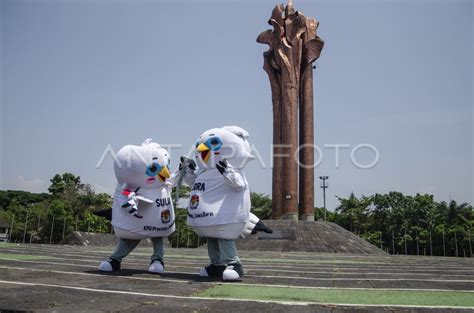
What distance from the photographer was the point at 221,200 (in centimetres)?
816

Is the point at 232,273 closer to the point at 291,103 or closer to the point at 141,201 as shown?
the point at 141,201

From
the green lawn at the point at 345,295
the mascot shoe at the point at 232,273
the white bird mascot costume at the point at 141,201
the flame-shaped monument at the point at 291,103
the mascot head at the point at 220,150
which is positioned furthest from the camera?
the flame-shaped monument at the point at 291,103

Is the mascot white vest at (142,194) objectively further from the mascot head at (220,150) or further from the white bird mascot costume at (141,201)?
the mascot head at (220,150)

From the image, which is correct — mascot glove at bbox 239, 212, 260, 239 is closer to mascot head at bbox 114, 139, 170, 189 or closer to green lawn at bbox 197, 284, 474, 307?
green lawn at bbox 197, 284, 474, 307

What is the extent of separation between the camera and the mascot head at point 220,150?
8523 mm

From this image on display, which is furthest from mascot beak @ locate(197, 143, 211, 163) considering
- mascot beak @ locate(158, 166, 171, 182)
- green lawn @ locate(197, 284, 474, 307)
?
green lawn @ locate(197, 284, 474, 307)

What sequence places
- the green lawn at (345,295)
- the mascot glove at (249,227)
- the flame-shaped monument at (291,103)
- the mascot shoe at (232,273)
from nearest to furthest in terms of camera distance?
the green lawn at (345,295) < the mascot shoe at (232,273) < the mascot glove at (249,227) < the flame-shaped monument at (291,103)

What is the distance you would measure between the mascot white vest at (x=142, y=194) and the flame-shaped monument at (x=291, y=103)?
23.1 m

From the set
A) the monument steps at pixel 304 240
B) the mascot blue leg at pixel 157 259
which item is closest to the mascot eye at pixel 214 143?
the mascot blue leg at pixel 157 259

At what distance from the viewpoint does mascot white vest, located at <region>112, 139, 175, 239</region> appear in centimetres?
863

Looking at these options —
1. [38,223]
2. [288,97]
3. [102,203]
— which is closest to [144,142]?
[288,97]

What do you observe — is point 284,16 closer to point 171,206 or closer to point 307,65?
point 307,65

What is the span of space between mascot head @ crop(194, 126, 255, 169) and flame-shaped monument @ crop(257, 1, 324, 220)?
76.2 feet

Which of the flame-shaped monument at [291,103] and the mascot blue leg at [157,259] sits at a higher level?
the flame-shaped monument at [291,103]
